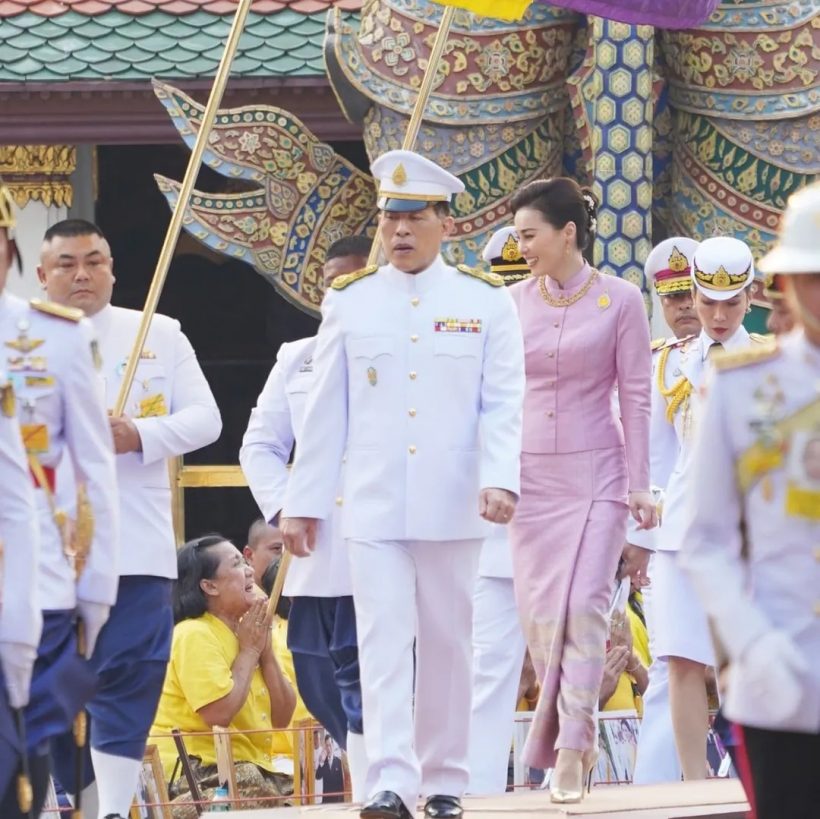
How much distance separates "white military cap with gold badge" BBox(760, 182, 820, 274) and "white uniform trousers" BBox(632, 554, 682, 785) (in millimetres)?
4175

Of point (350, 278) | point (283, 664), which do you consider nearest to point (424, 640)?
point (350, 278)

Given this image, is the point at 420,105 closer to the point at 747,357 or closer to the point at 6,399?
the point at 6,399

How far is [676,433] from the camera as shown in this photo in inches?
337

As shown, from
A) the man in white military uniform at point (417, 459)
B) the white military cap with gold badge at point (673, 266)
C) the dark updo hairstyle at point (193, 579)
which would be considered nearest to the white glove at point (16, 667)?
the man in white military uniform at point (417, 459)

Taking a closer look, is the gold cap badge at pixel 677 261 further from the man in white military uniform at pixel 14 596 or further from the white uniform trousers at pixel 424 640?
the man in white military uniform at pixel 14 596

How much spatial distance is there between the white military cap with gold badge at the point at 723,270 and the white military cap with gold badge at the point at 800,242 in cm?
378

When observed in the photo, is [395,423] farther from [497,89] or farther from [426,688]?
[497,89]

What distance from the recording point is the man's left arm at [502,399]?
6965mm

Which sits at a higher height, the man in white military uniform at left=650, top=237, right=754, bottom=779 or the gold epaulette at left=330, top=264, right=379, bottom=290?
the gold epaulette at left=330, top=264, right=379, bottom=290

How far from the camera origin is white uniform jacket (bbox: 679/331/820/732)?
439 centimetres

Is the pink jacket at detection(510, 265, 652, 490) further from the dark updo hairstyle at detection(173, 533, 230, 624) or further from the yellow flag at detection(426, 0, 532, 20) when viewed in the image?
the yellow flag at detection(426, 0, 532, 20)

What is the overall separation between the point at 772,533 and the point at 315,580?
3.65m

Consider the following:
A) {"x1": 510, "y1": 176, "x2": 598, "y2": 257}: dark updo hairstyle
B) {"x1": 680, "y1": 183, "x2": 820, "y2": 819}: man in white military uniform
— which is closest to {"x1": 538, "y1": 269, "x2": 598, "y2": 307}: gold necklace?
{"x1": 510, "y1": 176, "x2": 598, "y2": 257}: dark updo hairstyle

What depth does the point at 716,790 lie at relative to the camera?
7.71 metres
